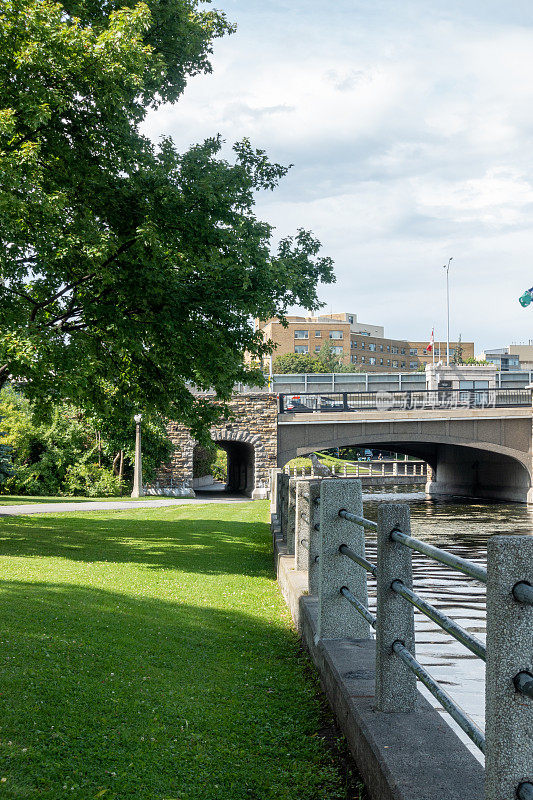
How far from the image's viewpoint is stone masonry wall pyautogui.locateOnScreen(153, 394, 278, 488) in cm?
3691

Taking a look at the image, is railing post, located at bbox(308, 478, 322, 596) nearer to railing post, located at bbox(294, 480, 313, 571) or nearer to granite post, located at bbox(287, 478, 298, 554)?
railing post, located at bbox(294, 480, 313, 571)

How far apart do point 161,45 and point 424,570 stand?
12274 millimetres

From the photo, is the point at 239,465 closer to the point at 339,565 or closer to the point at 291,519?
the point at 291,519

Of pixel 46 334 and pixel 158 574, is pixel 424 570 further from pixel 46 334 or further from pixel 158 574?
pixel 46 334

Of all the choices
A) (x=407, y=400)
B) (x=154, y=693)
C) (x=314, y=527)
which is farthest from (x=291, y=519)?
(x=407, y=400)

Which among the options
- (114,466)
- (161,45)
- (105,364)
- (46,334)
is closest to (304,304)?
(105,364)

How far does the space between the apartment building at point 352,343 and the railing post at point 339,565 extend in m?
92.0

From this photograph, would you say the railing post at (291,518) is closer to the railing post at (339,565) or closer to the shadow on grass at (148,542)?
the shadow on grass at (148,542)

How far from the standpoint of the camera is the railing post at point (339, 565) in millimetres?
4570

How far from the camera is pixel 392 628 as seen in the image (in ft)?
10.8

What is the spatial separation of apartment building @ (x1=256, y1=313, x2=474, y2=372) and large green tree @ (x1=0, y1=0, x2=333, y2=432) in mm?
81059

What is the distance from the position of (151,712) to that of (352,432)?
3488cm

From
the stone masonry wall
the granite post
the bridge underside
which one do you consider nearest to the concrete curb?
the granite post

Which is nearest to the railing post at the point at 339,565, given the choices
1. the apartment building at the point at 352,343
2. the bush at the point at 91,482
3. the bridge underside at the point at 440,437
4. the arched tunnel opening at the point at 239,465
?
the bush at the point at 91,482
